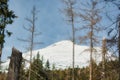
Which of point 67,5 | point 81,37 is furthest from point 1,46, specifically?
point 67,5

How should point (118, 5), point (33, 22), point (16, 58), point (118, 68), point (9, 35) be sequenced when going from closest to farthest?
point (16, 58) → point (118, 5) → point (118, 68) → point (9, 35) → point (33, 22)

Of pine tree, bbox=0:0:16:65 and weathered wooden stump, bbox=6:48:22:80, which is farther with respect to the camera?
pine tree, bbox=0:0:16:65

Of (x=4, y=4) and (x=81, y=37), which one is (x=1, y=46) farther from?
(x=81, y=37)

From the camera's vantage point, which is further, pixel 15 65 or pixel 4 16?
pixel 4 16

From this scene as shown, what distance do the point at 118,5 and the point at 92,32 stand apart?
2270 centimetres

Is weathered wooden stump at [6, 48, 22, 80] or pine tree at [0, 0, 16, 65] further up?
pine tree at [0, 0, 16, 65]

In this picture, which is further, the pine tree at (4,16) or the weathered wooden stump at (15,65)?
the pine tree at (4,16)

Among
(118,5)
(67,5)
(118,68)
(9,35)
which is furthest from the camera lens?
(67,5)

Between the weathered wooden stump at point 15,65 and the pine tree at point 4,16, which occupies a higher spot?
the pine tree at point 4,16

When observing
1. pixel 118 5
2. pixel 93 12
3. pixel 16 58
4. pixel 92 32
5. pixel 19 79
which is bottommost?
pixel 19 79

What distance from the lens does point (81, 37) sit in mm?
28578

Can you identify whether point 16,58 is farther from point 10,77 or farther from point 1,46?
point 1,46

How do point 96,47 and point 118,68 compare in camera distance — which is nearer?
point 118,68

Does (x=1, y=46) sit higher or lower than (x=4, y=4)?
lower
